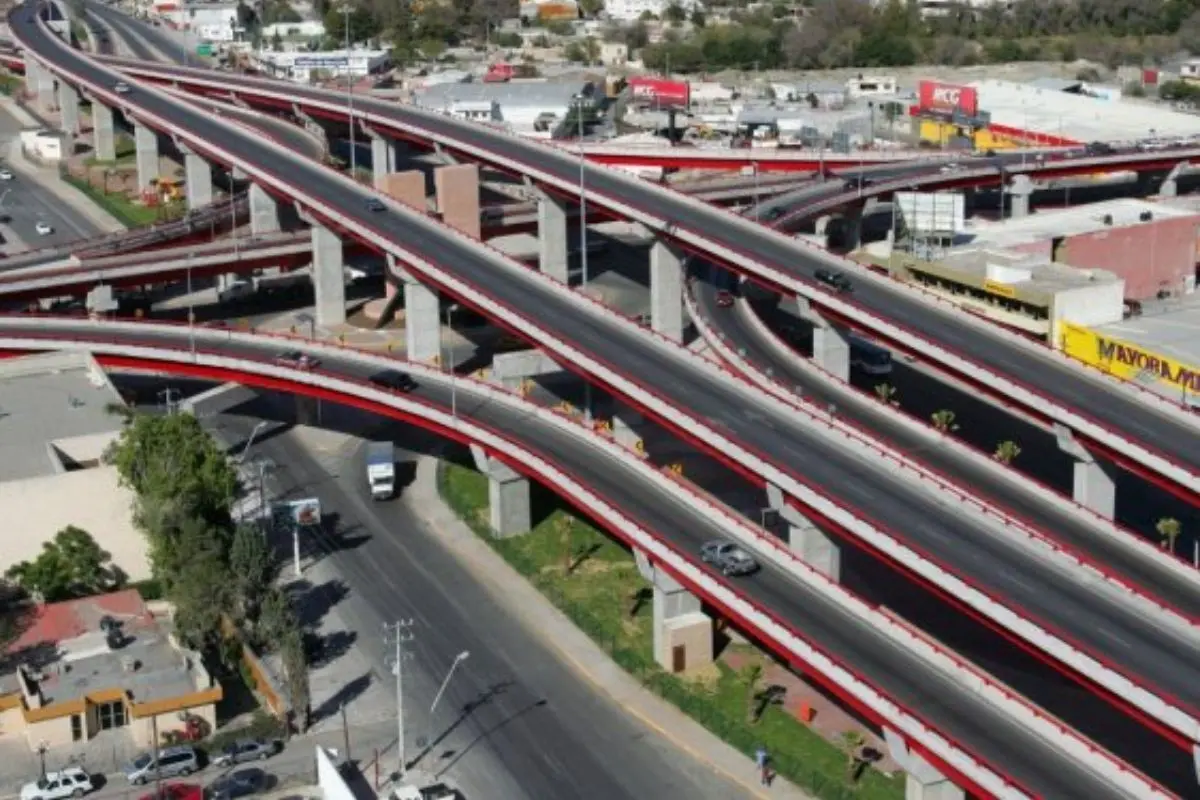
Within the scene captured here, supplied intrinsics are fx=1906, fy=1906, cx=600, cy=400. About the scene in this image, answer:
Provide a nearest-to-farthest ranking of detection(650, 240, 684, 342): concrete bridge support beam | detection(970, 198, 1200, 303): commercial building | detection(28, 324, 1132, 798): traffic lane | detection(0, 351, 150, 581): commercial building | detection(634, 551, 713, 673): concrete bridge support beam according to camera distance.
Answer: detection(28, 324, 1132, 798): traffic lane, detection(634, 551, 713, 673): concrete bridge support beam, detection(0, 351, 150, 581): commercial building, detection(650, 240, 684, 342): concrete bridge support beam, detection(970, 198, 1200, 303): commercial building

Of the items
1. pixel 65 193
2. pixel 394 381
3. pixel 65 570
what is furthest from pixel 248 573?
pixel 65 193

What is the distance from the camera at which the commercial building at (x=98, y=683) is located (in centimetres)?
7400

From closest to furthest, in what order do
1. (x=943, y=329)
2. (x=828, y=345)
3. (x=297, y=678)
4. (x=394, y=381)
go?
(x=297, y=678)
(x=394, y=381)
(x=943, y=329)
(x=828, y=345)

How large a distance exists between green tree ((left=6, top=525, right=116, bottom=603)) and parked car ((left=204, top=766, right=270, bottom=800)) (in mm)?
18837

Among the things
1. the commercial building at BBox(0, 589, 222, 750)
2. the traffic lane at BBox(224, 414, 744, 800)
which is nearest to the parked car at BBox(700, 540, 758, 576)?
the traffic lane at BBox(224, 414, 744, 800)

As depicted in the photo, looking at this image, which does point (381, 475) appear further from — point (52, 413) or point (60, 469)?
point (52, 413)

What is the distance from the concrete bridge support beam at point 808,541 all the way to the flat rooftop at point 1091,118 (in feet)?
346

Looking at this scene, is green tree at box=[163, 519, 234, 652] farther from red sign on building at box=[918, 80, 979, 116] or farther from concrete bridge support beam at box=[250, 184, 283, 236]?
red sign on building at box=[918, 80, 979, 116]

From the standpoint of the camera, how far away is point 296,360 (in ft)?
341

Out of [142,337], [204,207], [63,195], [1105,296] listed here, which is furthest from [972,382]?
[63,195]

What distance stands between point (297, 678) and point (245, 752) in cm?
354

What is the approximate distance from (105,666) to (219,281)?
6680 centimetres

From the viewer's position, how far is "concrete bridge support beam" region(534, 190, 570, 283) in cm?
14238

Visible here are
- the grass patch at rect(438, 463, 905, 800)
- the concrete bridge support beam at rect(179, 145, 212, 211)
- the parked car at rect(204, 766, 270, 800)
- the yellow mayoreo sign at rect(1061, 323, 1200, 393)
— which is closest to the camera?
the parked car at rect(204, 766, 270, 800)
